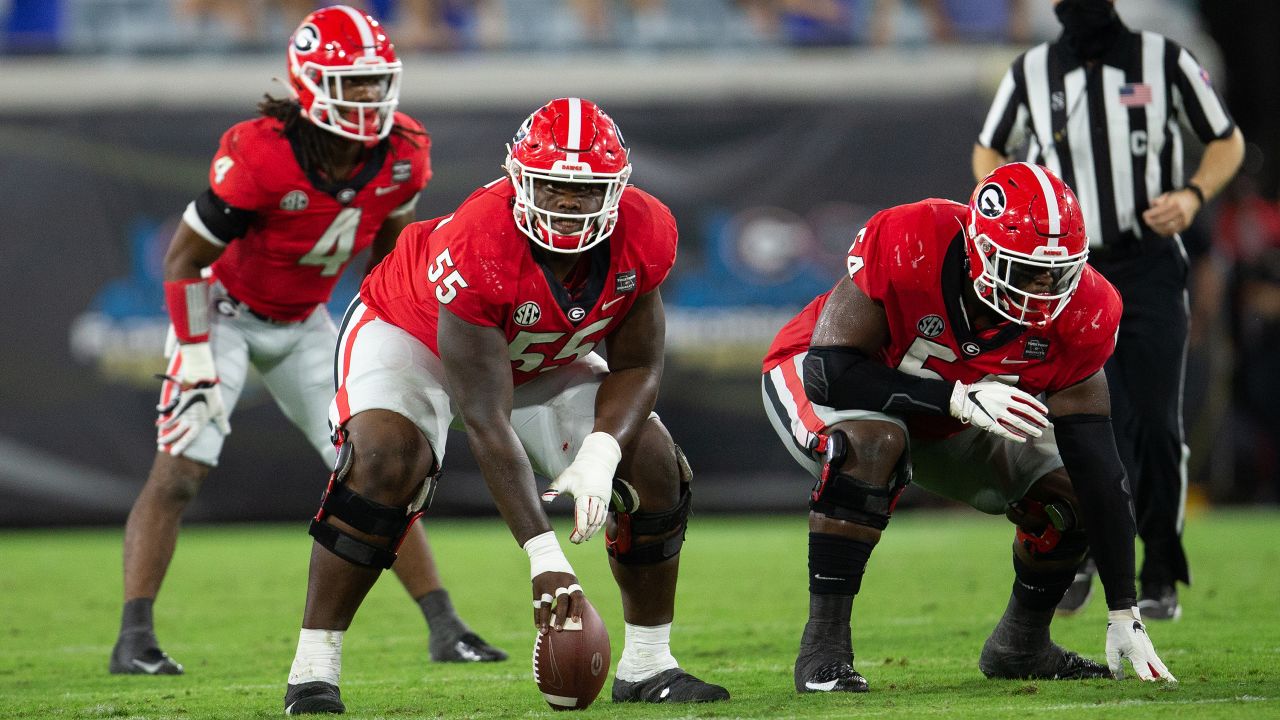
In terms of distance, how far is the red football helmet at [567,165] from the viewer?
Result: 3504mm

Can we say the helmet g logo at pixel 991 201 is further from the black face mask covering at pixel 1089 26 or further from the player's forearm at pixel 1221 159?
the player's forearm at pixel 1221 159

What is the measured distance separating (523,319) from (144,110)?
6.11 m

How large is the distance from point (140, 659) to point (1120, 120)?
11.3 feet

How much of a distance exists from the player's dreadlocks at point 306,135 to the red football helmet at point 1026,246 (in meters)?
2.07

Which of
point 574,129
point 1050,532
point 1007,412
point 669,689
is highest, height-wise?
point 574,129

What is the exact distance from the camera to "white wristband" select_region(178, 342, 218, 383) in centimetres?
473

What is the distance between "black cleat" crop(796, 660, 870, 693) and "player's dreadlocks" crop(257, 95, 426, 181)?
7.20ft

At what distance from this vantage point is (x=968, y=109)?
9.20 meters

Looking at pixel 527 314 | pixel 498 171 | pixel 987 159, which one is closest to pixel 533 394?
pixel 527 314

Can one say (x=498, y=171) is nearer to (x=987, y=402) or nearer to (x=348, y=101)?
(x=348, y=101)

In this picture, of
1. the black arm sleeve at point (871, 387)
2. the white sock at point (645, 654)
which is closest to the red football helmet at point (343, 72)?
the black arm sleeve at point (871, 387)

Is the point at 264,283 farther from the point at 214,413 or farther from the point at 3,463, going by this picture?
the point at 3,463

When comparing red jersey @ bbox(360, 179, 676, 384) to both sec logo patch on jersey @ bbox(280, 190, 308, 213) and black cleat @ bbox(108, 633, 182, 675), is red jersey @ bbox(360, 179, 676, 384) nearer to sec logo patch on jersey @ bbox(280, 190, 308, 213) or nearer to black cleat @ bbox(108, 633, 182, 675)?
sec logo patch on jersey @ bbox(280, 190, 308, 213)

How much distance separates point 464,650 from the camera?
457cm
